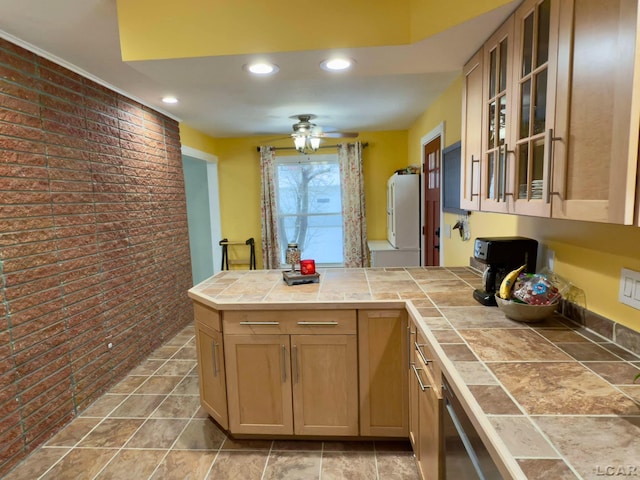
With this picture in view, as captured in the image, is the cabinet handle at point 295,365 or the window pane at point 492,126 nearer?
the window pane at point 492,126

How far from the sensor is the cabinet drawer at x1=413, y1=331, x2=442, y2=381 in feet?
4.28

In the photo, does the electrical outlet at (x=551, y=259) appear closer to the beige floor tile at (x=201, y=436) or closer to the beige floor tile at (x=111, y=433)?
the beige floor tile at (x=201, y=436)

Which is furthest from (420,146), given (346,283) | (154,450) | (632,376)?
(154,450)

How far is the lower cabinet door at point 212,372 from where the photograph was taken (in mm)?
1992

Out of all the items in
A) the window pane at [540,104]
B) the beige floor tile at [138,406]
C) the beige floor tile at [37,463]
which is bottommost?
the beige floor tile at [138,406]

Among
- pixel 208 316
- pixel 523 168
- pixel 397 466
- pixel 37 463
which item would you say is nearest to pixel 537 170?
pixel 523 168

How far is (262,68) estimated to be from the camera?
6.33 ft

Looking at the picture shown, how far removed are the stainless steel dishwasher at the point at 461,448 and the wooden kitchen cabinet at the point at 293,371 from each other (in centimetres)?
72

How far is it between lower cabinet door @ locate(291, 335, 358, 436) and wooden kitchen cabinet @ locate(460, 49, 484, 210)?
99cm

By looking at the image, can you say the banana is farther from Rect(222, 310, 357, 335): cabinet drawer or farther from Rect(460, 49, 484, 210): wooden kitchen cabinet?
Rect(222, 310, 357, 335): cabinet drawer

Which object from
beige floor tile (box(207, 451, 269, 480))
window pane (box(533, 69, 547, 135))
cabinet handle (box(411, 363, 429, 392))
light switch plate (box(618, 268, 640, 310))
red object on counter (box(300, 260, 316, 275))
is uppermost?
window pane (box(533, 69, 547, 135))

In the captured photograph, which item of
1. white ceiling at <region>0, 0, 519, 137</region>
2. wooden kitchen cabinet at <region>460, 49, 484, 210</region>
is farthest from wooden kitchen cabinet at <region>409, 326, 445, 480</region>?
white ceiling at <region>0, 0, 519, 137</region>

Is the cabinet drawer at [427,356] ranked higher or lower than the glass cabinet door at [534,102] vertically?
lower

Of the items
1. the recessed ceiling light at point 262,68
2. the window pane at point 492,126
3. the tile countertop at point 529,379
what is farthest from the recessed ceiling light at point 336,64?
the tile countertop at point 529,379
